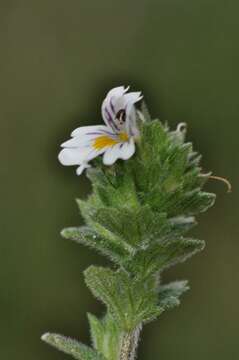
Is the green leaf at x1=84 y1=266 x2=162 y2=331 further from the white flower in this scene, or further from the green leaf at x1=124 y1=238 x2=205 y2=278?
the white flower

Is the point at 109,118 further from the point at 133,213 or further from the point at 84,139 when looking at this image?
the point at 133,213

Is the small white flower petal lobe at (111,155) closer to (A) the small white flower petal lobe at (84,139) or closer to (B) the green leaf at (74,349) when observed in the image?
(A) the small white flower petal lobe at (84,139)

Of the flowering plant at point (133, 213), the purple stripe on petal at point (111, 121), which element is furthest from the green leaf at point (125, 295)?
the purple stripe on petal at point (111, 121)

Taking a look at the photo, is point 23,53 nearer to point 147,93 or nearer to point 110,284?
point 147,93

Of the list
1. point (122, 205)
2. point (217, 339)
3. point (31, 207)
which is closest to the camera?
point (122, 205)

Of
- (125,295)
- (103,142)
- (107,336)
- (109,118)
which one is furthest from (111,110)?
(107,336)

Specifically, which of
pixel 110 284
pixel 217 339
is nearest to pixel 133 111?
pixel 110 284
